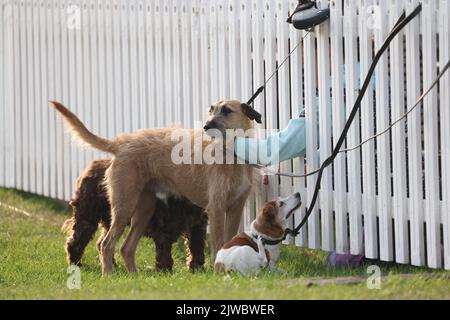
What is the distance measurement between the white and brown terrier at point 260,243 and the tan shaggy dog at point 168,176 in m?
0.43

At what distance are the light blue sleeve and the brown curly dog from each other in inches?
33.3

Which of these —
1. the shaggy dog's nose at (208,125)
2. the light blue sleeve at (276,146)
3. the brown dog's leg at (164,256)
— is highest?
the shaggy dog's nose at (208,125)

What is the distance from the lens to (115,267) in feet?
26.9

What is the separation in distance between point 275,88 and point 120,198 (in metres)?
1.39

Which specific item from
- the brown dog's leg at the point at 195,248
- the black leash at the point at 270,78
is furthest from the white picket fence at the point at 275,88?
the brown dog's leg at the point at 195,248

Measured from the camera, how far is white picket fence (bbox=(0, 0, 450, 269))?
260 inches

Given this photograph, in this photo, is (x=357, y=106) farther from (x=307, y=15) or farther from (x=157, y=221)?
(x=157, y=221)

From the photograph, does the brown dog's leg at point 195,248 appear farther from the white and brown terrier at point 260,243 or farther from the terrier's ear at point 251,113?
the terrier's ear at point 251,113

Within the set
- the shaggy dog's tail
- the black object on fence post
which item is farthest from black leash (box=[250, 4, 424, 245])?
the shaggy dog's tail

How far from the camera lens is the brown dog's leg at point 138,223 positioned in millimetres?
Result: 8055

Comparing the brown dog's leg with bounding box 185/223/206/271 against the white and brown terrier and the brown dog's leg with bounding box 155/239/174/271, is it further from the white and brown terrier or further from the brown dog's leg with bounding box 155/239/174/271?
the white and brown terrier

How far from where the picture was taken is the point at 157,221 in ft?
26.5

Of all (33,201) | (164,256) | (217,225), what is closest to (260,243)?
(217,225)
